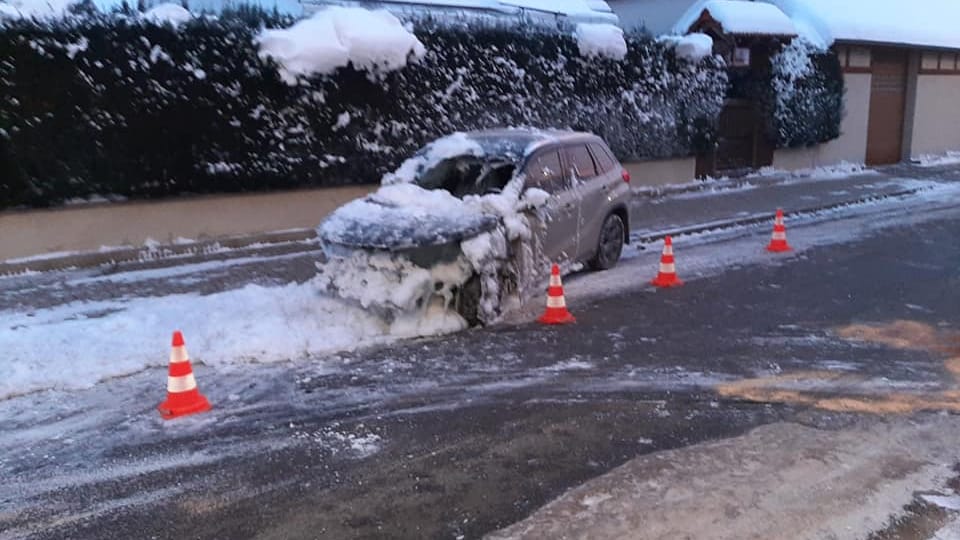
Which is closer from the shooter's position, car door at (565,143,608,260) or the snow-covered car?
the snow-covered car

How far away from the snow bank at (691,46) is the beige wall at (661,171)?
7.47 ft

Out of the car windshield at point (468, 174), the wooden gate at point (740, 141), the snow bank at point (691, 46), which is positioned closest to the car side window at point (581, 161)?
the car windshield at point (468, 174)

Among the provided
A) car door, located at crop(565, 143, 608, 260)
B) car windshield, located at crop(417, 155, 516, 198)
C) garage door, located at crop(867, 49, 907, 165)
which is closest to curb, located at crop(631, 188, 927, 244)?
car door, located at crop(565, 143, 608, 260)

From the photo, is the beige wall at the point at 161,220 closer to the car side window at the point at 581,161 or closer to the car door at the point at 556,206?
the car side window at the point at 581,161

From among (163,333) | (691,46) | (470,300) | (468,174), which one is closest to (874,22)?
(691,46)

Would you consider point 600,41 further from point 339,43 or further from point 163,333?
point 163,333

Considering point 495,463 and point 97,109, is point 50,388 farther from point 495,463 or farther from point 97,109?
point 97,109

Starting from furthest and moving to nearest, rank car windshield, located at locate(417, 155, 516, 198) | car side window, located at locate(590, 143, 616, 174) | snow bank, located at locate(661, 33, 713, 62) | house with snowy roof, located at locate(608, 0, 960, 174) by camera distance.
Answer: house with snowy roof, located at locate(608, 0, 960, 174)
snow bank, located at locate(661, 33, 713, 62)
car side window, located at locate(590, 143, 616, 174)
car windshield, located at locate(417, 155, 516, 198)

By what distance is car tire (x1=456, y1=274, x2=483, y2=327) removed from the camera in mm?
7996

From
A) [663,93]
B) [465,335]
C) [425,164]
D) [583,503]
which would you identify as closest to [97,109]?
[425,164]

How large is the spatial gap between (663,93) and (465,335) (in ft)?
40.2

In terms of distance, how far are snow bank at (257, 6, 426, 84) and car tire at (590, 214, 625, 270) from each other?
4.48 m

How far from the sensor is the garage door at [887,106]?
2542 cm

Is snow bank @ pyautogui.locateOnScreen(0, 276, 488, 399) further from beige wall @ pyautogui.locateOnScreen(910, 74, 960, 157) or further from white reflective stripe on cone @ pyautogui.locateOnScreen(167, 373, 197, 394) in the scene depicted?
beige wall @ pyautogui.locateOnScreen(910, 74, 960, 157)
